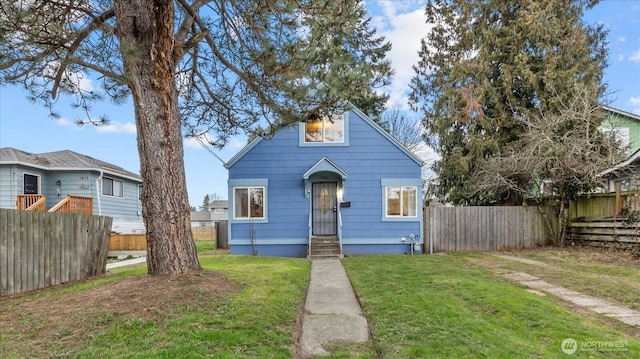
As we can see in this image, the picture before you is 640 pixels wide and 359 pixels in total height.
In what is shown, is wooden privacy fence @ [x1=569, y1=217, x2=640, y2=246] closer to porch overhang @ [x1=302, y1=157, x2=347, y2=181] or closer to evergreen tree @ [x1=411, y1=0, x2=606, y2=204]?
evergreen tree @ [x1=411, y1=0, x2=606, y2=204]

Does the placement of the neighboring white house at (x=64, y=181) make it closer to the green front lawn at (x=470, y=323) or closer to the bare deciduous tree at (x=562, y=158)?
the green front lawn at (x=470, y=323)

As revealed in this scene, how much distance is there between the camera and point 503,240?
13.3 m

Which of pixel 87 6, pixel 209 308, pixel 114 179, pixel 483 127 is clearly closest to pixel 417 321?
pixel 209 308

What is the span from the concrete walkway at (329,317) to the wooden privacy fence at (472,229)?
252 inches

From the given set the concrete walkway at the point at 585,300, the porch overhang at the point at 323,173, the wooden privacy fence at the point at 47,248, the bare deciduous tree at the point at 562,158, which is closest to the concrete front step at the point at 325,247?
the porch overhang at the point at 323,173

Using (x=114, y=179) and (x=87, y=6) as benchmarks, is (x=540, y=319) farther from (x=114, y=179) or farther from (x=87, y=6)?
(x=114, y=179)

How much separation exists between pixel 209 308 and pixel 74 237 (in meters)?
5.12

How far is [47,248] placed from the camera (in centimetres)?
707

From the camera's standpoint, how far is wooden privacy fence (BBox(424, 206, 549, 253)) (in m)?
13.2

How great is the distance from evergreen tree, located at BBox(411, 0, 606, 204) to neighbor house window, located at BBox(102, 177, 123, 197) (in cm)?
1676

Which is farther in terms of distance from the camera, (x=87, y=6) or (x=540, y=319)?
(x=87, y=6)

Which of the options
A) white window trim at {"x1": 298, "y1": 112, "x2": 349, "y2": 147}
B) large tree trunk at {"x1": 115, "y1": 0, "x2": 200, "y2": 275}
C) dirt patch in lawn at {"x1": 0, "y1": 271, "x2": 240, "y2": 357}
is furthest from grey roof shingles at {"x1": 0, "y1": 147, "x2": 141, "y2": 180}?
large tree trunk at {"x1": 115, "y1": 0, "x2": 200, "y2": 275}

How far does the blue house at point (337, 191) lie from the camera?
13039 millimetres

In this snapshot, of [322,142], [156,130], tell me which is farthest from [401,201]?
[156,130]
